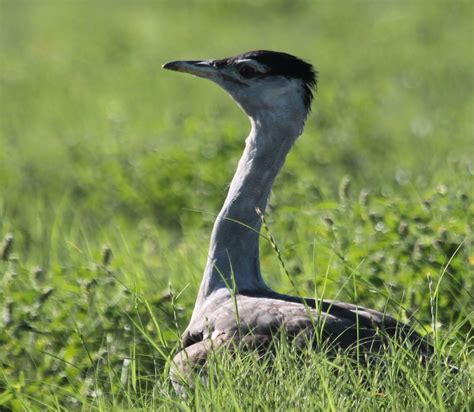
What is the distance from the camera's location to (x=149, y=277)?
4590mm

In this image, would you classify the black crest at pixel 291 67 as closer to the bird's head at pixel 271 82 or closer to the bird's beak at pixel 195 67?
the bird's head at pixel 271 82

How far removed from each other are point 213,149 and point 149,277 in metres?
2.21

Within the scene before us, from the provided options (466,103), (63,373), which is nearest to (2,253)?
(63,373)

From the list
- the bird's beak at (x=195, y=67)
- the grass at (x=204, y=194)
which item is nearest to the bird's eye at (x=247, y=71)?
the bird's beak at (x=195, y=67)

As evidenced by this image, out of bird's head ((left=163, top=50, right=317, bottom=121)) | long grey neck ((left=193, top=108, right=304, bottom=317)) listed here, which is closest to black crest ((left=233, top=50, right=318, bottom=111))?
bird's head ((left=163, top=50, right=317, bottom=121))

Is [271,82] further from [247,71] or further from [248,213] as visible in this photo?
[248,213]

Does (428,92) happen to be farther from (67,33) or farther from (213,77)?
(213,77)

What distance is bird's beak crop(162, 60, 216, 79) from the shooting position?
408 centimetres

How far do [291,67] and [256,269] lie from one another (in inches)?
27.7

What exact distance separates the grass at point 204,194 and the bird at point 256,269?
86 millimetres

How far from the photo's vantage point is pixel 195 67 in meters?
4.10

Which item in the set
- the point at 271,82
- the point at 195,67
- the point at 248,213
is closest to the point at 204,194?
the point at 195,67

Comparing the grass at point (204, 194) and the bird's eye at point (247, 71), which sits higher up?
the bird's eye at point (247, 71)

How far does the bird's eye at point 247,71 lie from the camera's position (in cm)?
402
